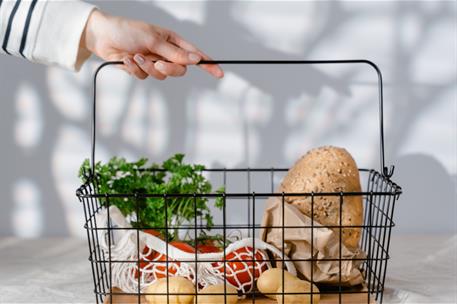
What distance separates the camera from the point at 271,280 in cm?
121

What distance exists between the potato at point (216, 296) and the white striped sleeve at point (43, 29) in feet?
1.31

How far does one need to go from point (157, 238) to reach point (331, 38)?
71 centimetres

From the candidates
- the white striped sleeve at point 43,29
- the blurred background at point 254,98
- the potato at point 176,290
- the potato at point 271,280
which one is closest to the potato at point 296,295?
the potato at point 271,280

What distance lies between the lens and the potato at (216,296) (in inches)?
46.5

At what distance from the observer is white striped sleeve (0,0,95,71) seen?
4.15ft

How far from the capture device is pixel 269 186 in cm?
Answer: 179

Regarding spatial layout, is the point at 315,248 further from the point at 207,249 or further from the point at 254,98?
the point at 254,98

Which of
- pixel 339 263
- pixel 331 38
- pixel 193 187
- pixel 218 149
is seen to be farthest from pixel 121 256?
pixel 331 38

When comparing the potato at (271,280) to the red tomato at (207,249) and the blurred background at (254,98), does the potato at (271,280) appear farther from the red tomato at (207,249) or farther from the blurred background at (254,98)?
the blurred background at (254,98)

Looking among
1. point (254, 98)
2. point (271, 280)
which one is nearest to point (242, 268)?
point (271, 280)

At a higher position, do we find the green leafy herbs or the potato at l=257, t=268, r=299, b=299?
the green leafy herbs

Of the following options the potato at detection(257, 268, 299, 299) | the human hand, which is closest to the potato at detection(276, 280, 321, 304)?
the potato at detection(257, 268, 299, 299)

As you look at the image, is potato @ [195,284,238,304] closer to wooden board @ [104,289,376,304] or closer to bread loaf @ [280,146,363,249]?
wooden board @ [104,289,376,304]

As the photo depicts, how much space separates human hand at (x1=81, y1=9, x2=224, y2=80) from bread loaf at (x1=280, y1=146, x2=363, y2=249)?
0.22 metres
